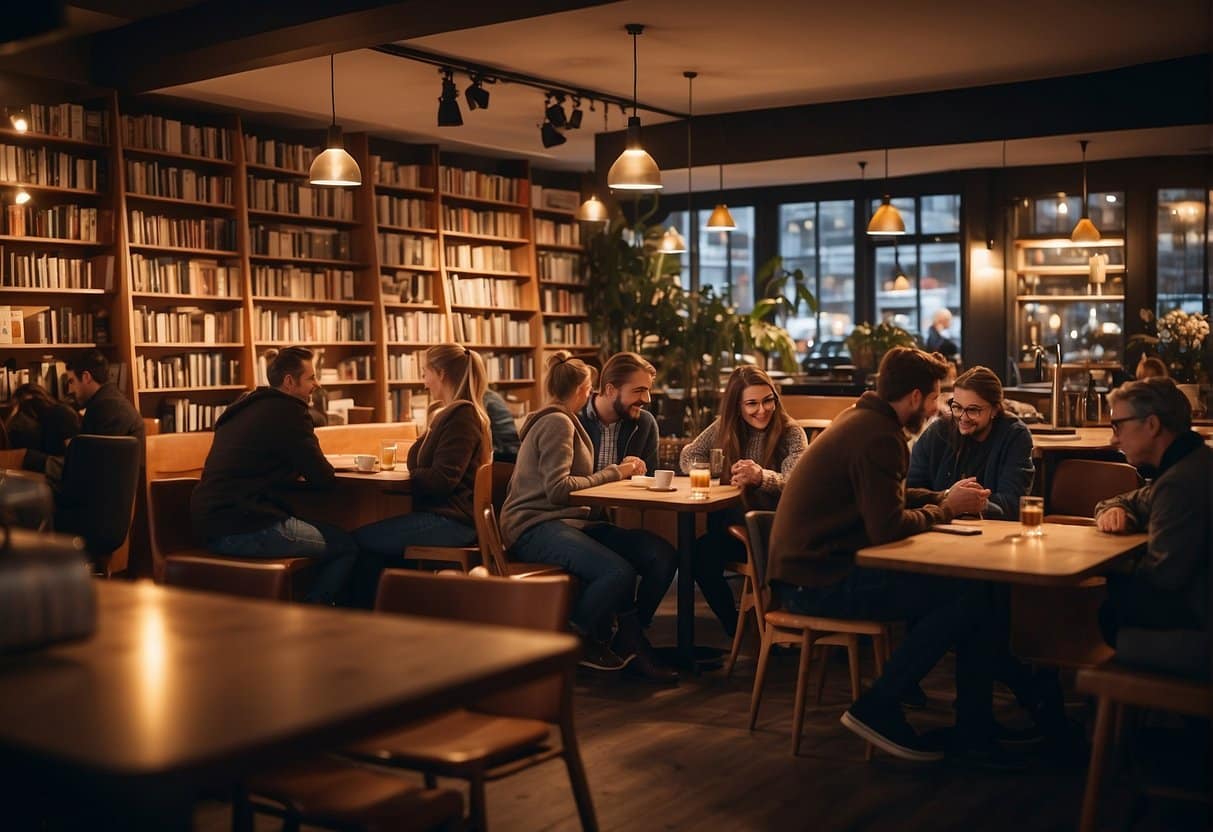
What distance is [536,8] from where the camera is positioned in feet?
19.4

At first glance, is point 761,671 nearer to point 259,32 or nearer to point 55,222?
point 259,32

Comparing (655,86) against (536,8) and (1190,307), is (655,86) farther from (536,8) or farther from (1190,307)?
(1190,307)

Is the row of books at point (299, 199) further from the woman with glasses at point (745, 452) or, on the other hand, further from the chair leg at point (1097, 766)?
the chair leg at point (1097, 766)

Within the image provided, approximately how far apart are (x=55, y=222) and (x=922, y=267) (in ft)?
29.9

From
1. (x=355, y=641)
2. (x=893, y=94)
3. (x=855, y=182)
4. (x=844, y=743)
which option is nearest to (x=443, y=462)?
(x=844, y=743)

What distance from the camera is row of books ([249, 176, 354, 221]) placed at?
966 centimetres

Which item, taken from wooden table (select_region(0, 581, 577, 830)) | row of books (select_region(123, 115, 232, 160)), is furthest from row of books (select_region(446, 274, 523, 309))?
wooden table (select_region(0, 581, 577, 830))

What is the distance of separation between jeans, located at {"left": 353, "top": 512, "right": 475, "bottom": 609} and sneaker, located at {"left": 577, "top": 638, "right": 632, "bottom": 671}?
0.67 meters

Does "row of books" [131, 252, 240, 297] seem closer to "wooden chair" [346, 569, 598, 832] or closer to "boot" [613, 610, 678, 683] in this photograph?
"boot" [613, 610, 678, 683]

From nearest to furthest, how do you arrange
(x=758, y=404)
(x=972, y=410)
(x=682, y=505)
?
(x=682, y=505) → (x=972, y=410) → (x=758, y=404)

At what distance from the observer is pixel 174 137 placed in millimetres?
8969

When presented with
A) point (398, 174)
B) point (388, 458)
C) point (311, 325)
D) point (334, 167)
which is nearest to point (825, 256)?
point (398, 174)

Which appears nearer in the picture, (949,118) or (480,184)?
(949,118)

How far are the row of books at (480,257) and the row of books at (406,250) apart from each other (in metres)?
0.23
